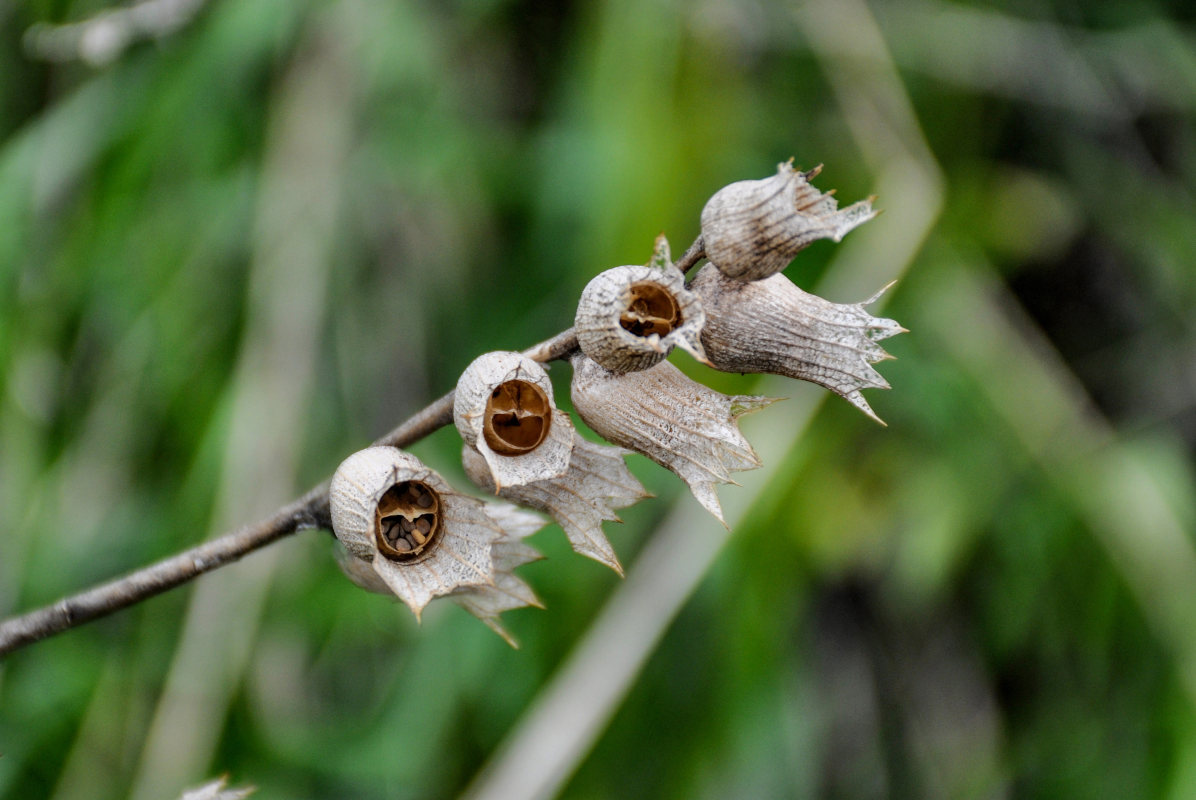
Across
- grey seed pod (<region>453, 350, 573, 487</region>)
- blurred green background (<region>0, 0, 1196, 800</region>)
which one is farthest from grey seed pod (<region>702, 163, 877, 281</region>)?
blurred green background (<region>0, 0, 1196, 800</region>)

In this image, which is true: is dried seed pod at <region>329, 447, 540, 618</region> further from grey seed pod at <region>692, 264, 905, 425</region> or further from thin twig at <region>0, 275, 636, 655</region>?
grey seed pod at <region>692, 264, 905, 425</region>

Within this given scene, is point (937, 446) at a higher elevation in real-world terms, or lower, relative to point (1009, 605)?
higher

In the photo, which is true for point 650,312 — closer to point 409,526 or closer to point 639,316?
point 639,316

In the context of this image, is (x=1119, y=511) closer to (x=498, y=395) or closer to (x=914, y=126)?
(x=914, y=126)

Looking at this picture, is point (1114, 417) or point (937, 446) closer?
point (937, 446)

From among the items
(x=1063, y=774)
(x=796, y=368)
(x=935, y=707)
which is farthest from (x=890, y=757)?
(x=796, y=368)

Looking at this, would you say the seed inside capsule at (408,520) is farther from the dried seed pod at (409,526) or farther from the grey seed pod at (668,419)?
the grey seed pod at (668,419)

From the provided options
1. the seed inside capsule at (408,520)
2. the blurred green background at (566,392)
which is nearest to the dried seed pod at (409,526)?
the seed inside capsule at (408,520)

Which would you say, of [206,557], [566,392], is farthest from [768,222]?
[566,392]
